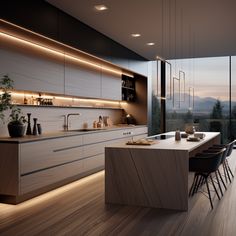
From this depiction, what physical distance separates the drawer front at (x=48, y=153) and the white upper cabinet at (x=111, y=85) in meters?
1.96

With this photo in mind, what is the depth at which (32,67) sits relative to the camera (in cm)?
466

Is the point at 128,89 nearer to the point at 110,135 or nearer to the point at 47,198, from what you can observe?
the point at 110,135

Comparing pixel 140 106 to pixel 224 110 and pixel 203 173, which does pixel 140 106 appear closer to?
pixel 224 110

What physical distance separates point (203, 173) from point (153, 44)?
12.3ft

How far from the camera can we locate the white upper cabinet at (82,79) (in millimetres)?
5618

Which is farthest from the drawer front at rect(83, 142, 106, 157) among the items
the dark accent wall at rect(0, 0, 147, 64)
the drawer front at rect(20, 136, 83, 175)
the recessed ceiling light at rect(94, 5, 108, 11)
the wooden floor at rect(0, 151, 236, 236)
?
A: the recessed ceiling light at rect(94, 5, 108, 11)

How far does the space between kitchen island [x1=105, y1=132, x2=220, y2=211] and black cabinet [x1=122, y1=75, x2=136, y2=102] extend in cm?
435

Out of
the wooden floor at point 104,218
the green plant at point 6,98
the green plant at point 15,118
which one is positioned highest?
the green plant at point 6,98

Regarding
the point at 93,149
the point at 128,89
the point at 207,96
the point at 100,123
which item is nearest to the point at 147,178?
the point at 93,149

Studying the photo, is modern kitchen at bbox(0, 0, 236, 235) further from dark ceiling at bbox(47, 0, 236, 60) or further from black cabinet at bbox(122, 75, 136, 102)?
black cabinet at bbox(122, 75, 136, 102)

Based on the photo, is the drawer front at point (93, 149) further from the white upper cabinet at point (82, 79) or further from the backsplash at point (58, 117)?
the white upper cabinet at point (82, 79)

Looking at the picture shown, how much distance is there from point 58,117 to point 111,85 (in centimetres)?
193

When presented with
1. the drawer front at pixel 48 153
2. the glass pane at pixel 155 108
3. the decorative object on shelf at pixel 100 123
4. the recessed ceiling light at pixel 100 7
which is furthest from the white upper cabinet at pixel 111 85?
the recessed ceiling light at pixel 100 7

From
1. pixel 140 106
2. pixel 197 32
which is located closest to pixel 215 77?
pixel 140 106
